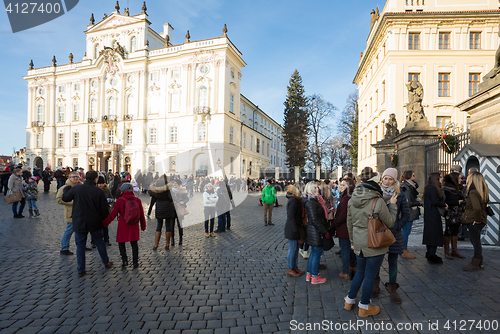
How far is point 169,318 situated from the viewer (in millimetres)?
3527

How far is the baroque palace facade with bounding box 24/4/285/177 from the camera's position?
3919 centimetres

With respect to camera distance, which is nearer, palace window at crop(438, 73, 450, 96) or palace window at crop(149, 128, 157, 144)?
palace window at crop(438, 73, 450, 96)

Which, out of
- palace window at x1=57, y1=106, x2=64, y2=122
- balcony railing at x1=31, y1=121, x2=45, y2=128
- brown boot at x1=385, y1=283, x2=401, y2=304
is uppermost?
palace window at x1=57, y1=106, x2=64, y2=122

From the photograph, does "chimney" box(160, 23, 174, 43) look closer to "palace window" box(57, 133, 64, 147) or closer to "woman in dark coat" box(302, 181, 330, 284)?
"palace window" box(57, 133, 64, 147)

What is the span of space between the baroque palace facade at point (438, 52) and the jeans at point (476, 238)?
2250 cm

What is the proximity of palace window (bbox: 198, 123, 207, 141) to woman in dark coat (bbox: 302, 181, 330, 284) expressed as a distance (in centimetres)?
3555

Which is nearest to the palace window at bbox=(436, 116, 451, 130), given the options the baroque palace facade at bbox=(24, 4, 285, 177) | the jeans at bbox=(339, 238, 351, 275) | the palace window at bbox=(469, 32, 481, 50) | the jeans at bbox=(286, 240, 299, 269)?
the palace window at bbox=(469, 32, 481, 50)

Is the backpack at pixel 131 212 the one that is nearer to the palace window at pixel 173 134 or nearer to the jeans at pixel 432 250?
the jeans at pixel 432 250

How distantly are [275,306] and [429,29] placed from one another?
30.0 meters

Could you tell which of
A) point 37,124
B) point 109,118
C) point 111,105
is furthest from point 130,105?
point 37,124

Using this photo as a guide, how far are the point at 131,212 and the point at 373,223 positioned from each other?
4.26m

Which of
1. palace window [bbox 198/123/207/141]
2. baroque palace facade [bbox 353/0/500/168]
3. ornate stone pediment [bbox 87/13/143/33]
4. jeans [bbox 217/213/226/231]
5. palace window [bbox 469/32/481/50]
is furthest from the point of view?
ornate stone pediment [bbox 87/13/143/33]

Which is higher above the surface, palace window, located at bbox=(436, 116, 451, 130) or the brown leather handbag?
palace window, located at bbox=(436, 116, 451, 130)

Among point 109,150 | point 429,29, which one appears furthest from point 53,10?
point 109,150
